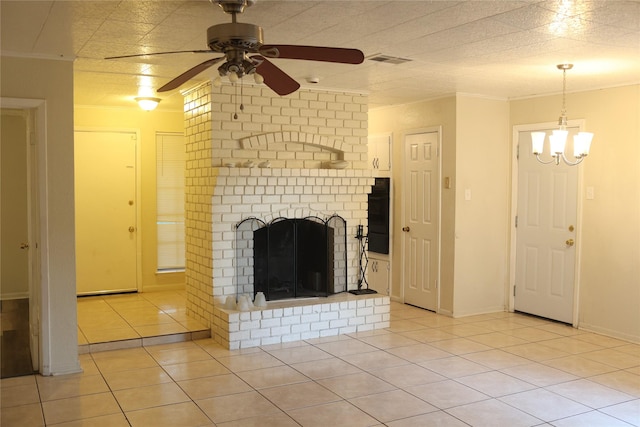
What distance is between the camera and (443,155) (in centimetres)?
642

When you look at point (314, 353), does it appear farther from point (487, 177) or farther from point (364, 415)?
point (487, 177)

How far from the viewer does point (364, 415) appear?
12.2 feet

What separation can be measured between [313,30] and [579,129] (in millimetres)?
3450

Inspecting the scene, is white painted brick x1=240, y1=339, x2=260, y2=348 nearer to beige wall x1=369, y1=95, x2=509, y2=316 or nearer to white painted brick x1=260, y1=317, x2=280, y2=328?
white painted brick x1=260, y1=317, x2=280, y2=328

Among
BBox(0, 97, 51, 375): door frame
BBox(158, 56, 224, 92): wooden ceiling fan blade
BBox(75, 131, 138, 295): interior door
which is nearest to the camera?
BBox(158, 56, 224, 92): wooden ceiling fan blade

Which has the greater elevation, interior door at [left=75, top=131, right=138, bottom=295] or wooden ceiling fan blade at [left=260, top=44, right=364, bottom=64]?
wooden ceiling fan blade at [left=260, top=44, right=364, bottom=64]

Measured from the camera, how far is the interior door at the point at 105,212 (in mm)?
7344

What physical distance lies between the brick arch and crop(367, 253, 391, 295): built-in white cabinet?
1845mm

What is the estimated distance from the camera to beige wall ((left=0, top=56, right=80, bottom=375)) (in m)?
4.32

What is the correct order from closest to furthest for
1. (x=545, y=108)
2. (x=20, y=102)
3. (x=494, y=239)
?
(x=20, y=102) < (x=545, y=108) < (x=494, y=239)

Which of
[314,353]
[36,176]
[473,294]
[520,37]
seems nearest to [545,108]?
[473,294]

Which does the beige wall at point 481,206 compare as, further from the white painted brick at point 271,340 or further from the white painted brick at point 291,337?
the white painted brick at point 271,340

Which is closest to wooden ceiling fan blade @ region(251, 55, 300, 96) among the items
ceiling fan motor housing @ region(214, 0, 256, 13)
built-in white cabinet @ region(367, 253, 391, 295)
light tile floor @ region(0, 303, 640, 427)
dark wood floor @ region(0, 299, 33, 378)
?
ceiling fan motor housing @ region(214, 0, 256, 13)

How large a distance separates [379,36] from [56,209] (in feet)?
8.64
